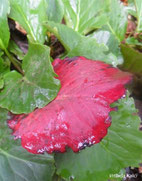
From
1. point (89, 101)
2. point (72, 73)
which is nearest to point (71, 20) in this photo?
point (72, 73)

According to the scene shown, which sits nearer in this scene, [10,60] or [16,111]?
[16,111]

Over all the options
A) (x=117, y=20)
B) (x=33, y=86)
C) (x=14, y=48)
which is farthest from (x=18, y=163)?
(x=117, y=20)

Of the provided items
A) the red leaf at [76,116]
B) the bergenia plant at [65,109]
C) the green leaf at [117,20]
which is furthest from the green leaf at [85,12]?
the red leaf at [76,116]

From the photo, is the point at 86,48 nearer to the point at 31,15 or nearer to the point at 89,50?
the point at 89,50

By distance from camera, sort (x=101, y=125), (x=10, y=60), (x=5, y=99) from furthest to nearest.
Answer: (x=10, y=60) → (x=5, y=99) → (x=101, y=125)

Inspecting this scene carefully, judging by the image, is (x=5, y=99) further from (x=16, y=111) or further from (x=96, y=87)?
(x=96, y=87)

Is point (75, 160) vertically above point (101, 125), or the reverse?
point (101, 125)
